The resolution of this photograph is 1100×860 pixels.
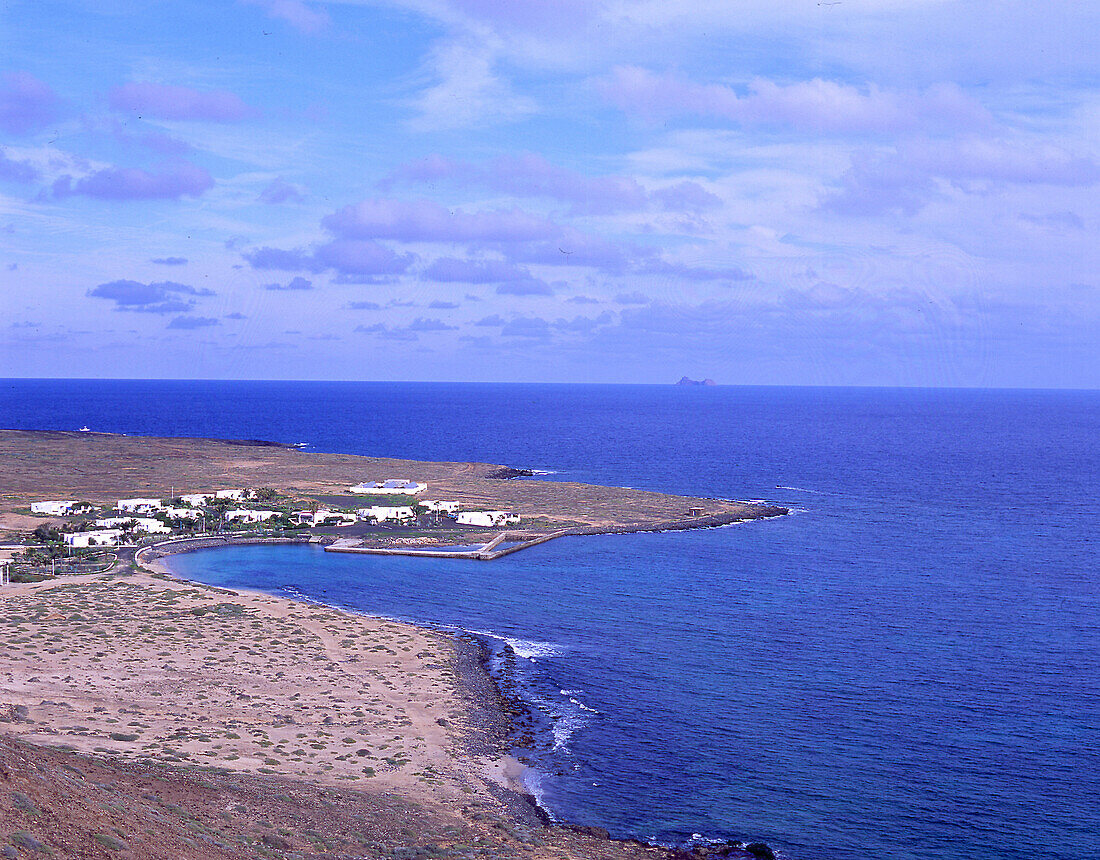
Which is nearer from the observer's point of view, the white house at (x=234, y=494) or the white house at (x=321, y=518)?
the white house at (x=321, y=518)

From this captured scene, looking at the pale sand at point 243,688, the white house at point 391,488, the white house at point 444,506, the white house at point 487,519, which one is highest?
the white house at point 391,488

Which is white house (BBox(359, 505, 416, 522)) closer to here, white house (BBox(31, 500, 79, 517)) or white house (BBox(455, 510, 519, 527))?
white house (BBox(455, 510, 519, 527))

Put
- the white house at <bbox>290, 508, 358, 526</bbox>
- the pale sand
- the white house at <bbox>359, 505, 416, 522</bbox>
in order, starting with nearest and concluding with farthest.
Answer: the pale sand < the white house at <bbox>290, 508, 358, 526</bbox> < the white house at <bbox>359, 505, 416, 522</bbox>

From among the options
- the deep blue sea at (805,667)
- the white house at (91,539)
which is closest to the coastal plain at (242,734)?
the deep blue sea at (805,667)

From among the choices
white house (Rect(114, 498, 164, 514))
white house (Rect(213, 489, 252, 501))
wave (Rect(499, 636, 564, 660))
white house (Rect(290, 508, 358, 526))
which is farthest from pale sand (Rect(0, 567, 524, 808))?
white house (Rect(213, 489, 252, 501))

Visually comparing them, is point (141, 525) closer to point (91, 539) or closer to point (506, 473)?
point (91, 539)

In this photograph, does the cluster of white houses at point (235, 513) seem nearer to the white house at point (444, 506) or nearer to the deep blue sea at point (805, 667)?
the white house at point (444, 506)
